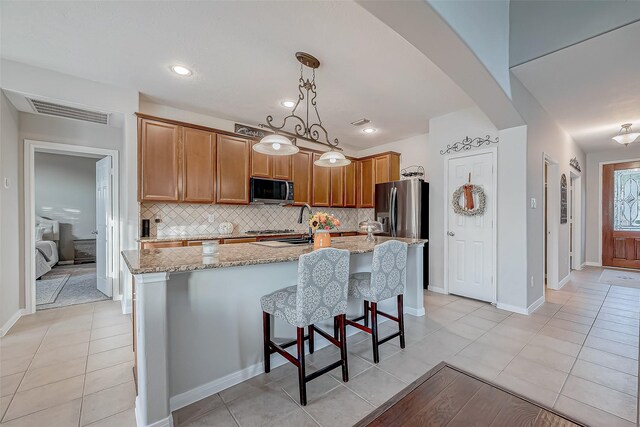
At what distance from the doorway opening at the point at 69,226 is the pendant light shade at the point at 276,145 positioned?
2.62m

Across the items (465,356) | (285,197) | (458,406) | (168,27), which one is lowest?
(465,356)

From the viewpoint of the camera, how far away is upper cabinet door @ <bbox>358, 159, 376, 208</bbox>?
5.36m

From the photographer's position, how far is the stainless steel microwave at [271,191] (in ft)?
13.8

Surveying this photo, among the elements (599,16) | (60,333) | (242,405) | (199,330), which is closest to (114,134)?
(60,333)

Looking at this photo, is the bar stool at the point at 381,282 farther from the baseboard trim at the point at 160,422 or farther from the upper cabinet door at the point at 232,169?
the upper cabinet door at the point at 232,169

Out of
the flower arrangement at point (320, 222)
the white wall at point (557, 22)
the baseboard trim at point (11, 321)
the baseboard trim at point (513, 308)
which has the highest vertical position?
the white wall at point (557, 22)

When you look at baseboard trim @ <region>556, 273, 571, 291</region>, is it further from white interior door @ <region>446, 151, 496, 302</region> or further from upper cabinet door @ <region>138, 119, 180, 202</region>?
upper cabinet door @ <region>138, 119, 180, 202</region>

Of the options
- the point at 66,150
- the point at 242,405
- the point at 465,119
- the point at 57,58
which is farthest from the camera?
the point at 465,119

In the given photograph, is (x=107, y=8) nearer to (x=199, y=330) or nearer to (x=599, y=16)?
(x=199, y=330)

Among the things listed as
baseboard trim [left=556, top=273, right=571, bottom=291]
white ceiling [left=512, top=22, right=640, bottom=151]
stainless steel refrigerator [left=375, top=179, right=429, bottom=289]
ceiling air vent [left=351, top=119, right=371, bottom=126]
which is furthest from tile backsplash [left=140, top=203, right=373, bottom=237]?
baseboard trim [left=556, top=273, right=571, bottom=291]

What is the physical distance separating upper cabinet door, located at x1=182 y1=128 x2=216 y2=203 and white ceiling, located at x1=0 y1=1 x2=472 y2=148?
460mm

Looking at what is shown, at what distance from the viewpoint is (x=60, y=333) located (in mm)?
2715

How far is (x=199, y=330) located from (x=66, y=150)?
11.3ft

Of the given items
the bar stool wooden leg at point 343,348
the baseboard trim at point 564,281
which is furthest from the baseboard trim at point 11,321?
the baseboard trim at point 564,281
